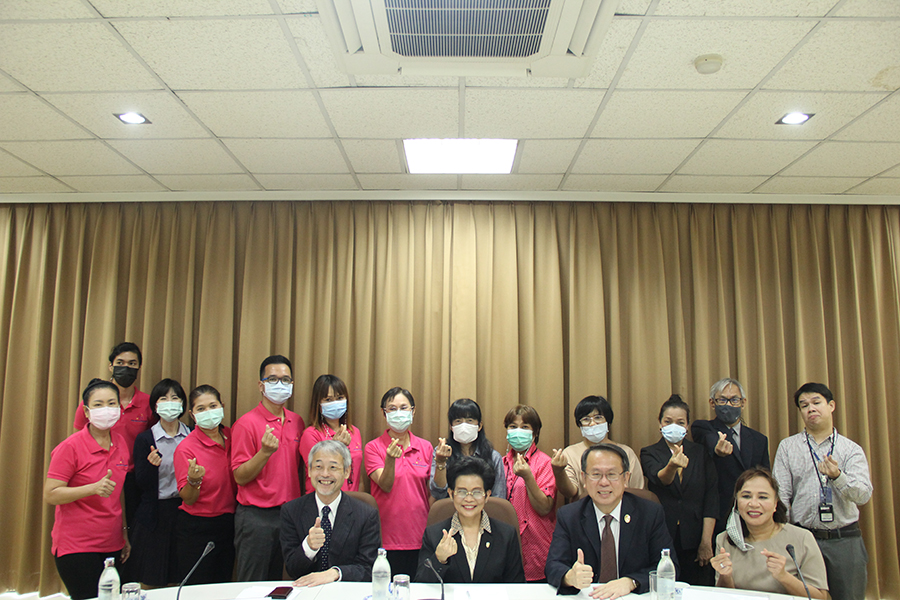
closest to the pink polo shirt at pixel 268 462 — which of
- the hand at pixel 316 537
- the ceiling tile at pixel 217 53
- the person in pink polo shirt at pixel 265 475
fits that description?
the person in pink polo shirt at pixel 265 475

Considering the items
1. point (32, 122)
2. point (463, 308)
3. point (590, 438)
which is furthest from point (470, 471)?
point (32, 122)

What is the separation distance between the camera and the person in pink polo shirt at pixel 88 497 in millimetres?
3072

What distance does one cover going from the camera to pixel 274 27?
2213 mm

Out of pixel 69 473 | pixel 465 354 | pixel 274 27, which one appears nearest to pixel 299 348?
pixel 465 354

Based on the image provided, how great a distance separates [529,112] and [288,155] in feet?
5.05

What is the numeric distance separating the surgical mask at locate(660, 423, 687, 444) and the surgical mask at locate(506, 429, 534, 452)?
2.81 ft

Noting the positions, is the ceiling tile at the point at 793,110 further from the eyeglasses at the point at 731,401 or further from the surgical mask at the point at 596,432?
the surgical mask at the point at 596,432

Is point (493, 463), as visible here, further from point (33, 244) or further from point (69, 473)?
point (33, 244)

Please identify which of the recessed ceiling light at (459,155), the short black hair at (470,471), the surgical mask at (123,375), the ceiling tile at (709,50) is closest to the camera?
the ceiling tile at (709,50)

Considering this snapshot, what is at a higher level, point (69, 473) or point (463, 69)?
point (463, 69)

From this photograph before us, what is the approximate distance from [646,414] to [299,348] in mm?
2592

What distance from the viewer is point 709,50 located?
234 centimetres

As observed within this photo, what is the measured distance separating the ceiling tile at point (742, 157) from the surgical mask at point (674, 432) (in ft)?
5.47

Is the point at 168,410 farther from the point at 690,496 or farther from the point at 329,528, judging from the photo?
the point at 690,496
